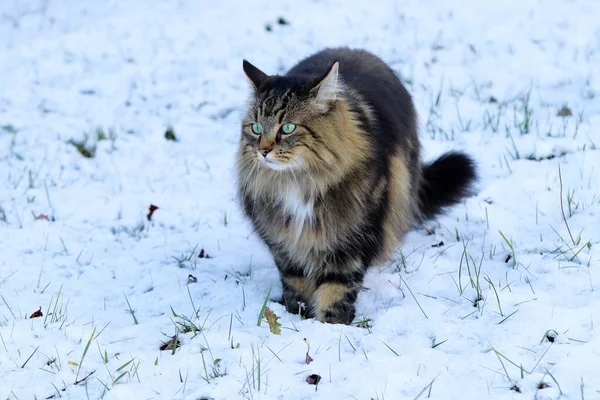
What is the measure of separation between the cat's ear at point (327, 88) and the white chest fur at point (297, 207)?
402 millimetres

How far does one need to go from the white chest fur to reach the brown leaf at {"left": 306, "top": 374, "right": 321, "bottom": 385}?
746 mm

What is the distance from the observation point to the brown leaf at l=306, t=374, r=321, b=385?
8.12 feet

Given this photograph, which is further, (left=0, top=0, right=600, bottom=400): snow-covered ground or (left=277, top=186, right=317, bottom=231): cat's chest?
(left=277, top=186, right=317, bottom=231): cat's chest

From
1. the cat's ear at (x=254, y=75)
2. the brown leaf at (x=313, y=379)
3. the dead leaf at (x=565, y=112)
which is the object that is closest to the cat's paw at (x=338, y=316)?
the brown leaf at (x=313, y=379)

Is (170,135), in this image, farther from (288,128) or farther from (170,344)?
(170,344)

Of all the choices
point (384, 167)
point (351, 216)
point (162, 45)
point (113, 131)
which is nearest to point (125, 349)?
point (351, 216)

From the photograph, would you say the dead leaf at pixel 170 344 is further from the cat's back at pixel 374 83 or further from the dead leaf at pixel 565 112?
the dead leaf at pixel 565 112

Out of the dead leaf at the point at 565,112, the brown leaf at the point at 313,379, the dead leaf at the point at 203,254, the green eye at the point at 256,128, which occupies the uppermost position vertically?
the green eye at the point at 256,128

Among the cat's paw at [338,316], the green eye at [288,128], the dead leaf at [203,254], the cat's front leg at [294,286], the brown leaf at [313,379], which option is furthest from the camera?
the dead leaf at [203,254]

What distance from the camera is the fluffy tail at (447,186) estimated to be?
Answer: 381cm

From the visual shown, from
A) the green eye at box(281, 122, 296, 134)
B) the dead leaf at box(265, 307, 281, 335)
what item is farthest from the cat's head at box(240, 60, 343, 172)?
the dead leaf at box(265, 307, 281, 335)

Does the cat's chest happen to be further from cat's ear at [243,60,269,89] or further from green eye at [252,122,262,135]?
cat's ear at [243,60,269,89]

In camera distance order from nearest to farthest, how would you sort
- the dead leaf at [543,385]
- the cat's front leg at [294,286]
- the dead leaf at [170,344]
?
1. the dead leaf at [543,385]
2. the dead leaf at [170,344]
3. the cat's front leg at [294,286]

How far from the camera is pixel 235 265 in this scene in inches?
145
